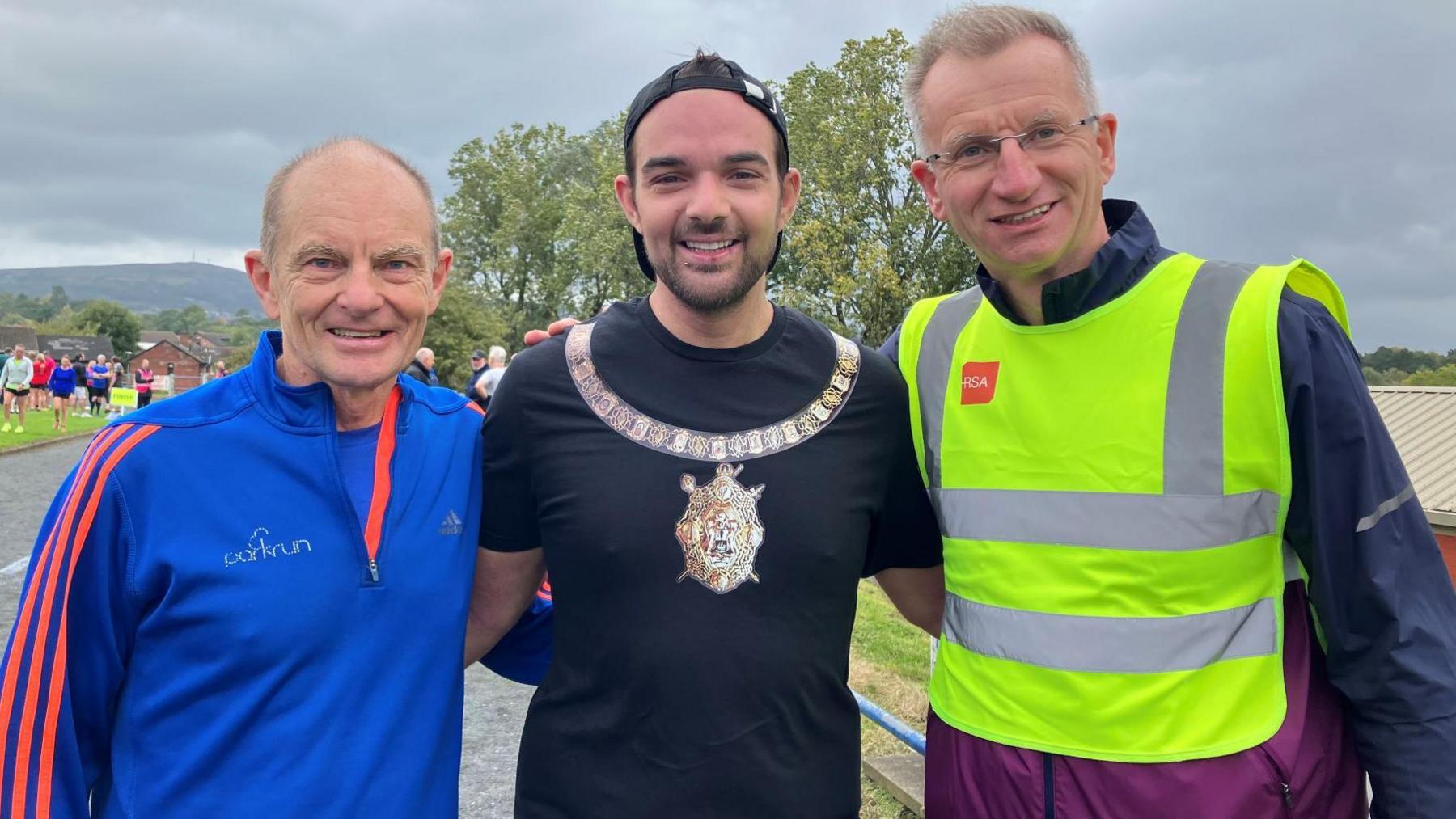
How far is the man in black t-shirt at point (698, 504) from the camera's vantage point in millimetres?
1996

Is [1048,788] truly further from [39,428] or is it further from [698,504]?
[39,428]

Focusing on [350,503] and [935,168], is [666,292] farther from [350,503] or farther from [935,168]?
[350,503]

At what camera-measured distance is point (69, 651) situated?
1.78 m

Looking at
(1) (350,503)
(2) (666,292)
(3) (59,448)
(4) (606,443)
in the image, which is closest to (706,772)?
(4) (606,443)

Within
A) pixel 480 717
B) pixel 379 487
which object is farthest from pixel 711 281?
pixel 480 717

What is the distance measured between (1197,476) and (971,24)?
3.77 ft

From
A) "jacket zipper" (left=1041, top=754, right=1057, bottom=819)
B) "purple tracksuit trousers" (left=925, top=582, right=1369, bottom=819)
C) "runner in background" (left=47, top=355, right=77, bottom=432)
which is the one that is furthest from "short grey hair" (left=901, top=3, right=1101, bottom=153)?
"runner in background" (left=47, top=355, right=77, bottom=432)

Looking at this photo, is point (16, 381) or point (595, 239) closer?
point (16, 381)

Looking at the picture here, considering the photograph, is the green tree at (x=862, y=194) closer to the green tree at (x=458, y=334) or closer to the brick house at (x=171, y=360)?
→ the green tree at (x=458, y=334)

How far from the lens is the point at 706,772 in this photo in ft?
6.43

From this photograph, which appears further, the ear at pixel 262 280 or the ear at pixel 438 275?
the ear at pixel 438 275

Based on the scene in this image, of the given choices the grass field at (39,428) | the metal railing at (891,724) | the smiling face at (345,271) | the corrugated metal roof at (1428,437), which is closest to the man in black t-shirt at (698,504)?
the smiling face at (345,271)

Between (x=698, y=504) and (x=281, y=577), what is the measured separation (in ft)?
2.89

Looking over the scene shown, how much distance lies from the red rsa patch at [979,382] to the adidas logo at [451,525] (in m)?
1.25
